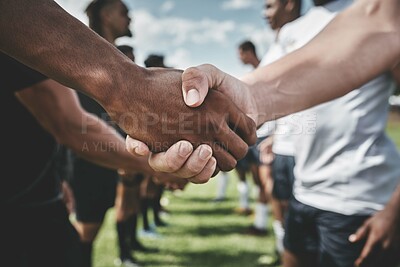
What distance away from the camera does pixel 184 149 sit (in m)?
1.31

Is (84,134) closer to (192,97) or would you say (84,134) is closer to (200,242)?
(192,97)

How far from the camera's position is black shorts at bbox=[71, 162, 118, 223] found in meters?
3.63

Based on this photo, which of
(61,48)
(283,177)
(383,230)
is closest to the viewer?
(61,48)

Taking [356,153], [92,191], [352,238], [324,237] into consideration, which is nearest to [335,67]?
[356,153]

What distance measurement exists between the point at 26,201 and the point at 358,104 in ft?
6.17

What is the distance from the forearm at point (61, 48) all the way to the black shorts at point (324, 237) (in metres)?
1.49

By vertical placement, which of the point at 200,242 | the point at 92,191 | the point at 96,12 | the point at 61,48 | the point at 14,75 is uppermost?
the point at 96,12

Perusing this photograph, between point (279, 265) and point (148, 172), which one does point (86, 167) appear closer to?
point (148, 172)

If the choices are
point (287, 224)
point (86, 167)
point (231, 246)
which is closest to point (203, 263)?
point (231, 246)

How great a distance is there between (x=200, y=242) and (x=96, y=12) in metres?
3.52

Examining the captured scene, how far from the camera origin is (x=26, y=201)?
183 centimetres

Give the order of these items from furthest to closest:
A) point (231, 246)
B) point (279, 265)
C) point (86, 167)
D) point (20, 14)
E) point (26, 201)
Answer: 1. point (231, 246)
2. point (279, 265)
3. point (86, 167)
4. point (26, 201)
5. point (20, 14)

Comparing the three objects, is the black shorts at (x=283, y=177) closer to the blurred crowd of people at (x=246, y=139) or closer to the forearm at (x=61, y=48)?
the blurred crowd of people at (x=246, y=139)

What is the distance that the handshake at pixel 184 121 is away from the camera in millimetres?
1302
